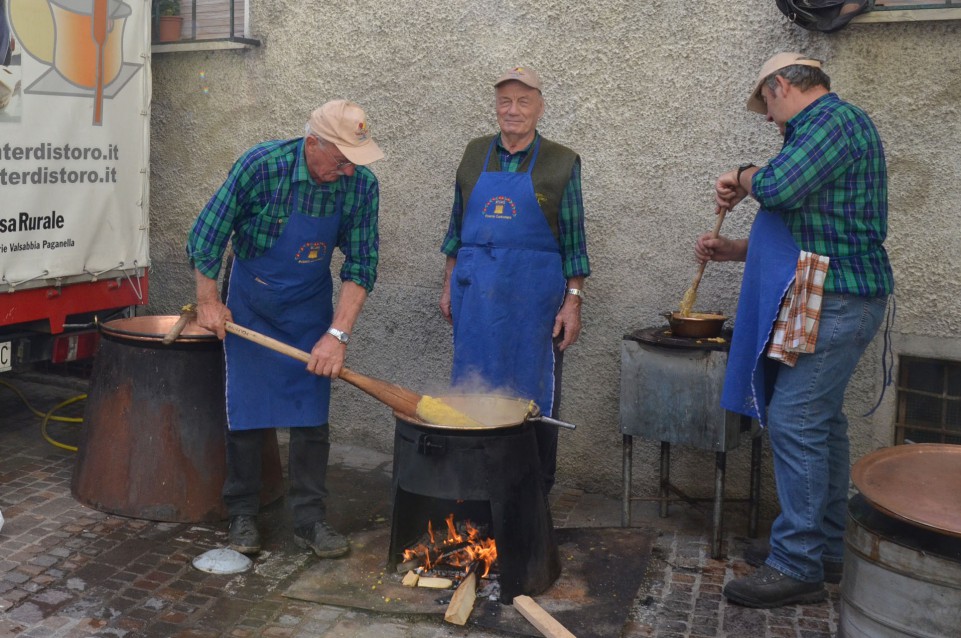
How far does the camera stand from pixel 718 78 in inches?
205

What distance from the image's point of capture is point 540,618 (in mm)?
3943

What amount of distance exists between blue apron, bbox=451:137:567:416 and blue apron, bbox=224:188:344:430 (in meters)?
0.69

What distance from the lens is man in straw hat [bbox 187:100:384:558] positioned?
450cm

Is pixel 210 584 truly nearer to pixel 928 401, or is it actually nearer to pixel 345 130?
pixel 345 130

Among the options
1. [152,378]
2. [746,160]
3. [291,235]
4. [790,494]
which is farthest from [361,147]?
[790,494]

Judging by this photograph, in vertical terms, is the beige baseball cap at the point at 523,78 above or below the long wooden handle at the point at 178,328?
above

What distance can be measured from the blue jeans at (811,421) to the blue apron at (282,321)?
2.12m

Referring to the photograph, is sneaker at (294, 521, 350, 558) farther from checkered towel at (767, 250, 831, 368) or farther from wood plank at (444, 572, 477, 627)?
checkered towel at (767, 250, 831, 368)

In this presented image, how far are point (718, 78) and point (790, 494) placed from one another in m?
2.21

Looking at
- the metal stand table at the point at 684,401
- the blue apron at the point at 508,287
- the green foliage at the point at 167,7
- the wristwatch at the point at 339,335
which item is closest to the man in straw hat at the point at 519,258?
the blue apron at the point at 508,287

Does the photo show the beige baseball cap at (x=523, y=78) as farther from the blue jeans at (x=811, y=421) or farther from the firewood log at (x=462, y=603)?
the firewood log at (x=462, y=603)

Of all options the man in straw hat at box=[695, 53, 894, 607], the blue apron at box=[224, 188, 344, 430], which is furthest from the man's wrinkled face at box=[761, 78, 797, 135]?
the blue apron at box=[224, 188, 344, 430]

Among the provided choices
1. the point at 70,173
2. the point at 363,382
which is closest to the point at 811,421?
the point at 363,382

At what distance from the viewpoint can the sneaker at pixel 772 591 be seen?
4234mm
